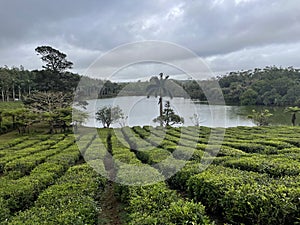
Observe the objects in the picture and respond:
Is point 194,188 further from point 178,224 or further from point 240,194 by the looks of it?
point 178,224

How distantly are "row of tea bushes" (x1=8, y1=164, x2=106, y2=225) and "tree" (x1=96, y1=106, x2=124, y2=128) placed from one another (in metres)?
23.2

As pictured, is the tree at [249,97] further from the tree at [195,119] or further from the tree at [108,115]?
the tree at [108,115]

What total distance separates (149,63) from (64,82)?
24.1 m

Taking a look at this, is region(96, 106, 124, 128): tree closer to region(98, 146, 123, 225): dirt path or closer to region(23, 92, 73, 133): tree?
region(23, 92, 73, 133): tree

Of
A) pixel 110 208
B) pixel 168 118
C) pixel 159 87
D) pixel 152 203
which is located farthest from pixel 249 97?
pixel 152 203

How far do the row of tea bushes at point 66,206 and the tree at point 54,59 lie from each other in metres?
25.6

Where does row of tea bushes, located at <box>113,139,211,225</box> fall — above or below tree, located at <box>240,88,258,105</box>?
below

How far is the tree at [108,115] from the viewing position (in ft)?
97.1

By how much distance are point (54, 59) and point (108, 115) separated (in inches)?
372

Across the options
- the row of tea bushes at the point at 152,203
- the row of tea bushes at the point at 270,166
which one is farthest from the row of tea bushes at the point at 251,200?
the row of tea bushes at the point at 270,166

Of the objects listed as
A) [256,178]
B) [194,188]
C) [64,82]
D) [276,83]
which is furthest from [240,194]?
[276,83]

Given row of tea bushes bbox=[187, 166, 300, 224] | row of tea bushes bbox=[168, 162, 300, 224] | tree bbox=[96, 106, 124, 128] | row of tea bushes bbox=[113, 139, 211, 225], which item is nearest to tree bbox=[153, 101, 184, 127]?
tree bbox=[96, 106, 124, 128]

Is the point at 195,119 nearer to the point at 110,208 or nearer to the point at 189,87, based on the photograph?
the point at 189,87

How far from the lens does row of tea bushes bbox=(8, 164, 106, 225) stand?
381cm
